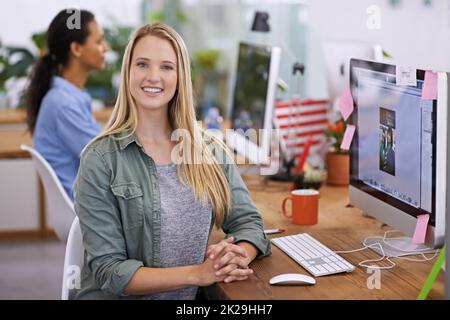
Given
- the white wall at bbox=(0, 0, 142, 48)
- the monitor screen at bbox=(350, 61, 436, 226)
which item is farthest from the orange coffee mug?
the white wall at bbox=(0, 0, 142, 48)

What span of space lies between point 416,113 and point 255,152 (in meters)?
1.25

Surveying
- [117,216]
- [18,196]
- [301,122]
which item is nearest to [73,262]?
[117,216]

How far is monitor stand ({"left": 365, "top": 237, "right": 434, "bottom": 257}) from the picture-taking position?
1897 mm

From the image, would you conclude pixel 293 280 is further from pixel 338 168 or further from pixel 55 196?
pixel 55 196

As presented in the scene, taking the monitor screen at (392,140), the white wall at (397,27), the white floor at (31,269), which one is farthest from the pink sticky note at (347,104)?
the white wall at (397,27)

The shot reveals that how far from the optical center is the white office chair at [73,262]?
1849mm

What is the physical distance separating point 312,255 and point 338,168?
964 mm

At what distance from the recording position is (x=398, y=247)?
1940 millimetres

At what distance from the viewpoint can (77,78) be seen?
328 centimetres

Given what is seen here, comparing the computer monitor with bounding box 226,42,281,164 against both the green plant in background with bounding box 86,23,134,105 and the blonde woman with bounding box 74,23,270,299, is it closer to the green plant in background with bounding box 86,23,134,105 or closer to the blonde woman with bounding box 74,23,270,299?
the blonde woman with bounding box 74,23,270,299

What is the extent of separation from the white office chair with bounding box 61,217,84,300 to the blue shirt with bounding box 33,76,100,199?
45.1 inches
